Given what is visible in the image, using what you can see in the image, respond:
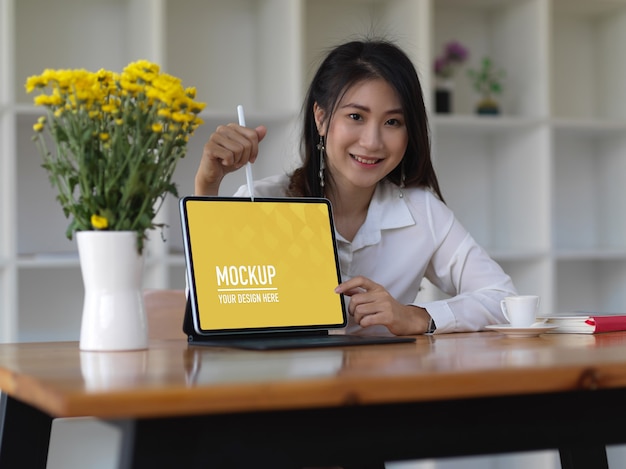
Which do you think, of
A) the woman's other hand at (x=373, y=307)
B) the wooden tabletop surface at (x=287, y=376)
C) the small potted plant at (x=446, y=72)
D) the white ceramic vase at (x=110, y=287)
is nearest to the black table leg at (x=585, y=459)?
the woman's other hand at (x=373, y=307)

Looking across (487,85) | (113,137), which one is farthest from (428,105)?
(113,137)

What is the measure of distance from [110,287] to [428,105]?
7.06 ft

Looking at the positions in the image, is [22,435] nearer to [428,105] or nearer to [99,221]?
[99,221]

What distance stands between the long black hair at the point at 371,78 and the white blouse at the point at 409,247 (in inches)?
1.7

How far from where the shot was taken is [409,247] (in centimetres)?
204

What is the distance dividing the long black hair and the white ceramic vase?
0.82 m

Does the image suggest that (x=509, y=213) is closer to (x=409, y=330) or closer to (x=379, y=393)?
(x=409, y=330)

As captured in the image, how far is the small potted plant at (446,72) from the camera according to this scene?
3.44m

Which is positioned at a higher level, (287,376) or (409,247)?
(409,247)

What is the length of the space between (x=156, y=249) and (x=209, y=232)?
1561 millimetres

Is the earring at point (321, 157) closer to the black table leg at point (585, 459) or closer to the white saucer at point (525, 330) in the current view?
the white saucer at point (525, 330)

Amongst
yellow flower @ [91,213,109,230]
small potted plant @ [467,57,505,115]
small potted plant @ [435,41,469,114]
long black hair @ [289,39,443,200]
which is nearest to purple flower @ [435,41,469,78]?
small potted plant @ [435,41,469,114]

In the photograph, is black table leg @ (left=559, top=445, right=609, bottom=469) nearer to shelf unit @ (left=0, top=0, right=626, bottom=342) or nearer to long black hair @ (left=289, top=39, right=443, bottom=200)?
long black hair @ (left=289, top=39, right=443, bottom=200)

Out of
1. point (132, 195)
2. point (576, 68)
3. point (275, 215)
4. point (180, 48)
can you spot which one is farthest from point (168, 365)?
point (576, 68)
